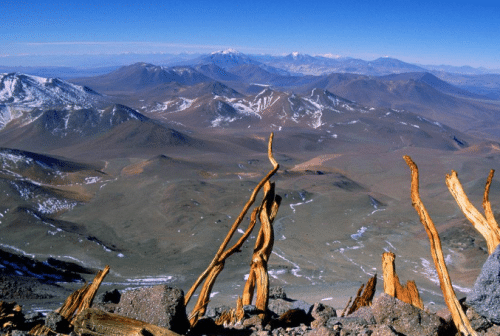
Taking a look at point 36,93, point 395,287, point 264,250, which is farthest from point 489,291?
point 36,93

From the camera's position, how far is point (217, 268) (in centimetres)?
499

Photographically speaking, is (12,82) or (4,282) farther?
(12,82)

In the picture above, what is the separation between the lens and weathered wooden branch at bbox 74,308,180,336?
12.1 ft

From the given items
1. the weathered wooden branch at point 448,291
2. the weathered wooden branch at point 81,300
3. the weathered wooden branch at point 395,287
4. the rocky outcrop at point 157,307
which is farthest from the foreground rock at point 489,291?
the weathered wooden branch at point 81,300

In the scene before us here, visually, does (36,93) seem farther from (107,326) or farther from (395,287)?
(395,287)

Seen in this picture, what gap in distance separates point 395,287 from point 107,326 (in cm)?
361

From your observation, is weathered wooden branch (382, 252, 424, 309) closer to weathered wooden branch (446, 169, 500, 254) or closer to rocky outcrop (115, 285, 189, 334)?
weathered wooden branch (446, 169, 500, 254)

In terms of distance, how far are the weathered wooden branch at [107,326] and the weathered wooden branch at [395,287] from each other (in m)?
2.81

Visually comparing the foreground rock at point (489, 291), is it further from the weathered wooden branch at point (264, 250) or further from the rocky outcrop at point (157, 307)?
the rocky outcrop at point (157, 307)

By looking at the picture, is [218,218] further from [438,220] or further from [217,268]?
[217,268]

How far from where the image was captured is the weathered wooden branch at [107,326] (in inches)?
145

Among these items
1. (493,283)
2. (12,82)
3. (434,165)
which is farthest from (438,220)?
(12,82)

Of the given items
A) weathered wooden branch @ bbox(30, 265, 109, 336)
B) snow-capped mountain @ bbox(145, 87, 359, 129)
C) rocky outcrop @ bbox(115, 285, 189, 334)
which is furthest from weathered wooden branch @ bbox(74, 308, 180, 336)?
snow-capped mountain @ bbox(145, 87, 359, 129)

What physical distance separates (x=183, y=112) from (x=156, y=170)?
10692 cm
